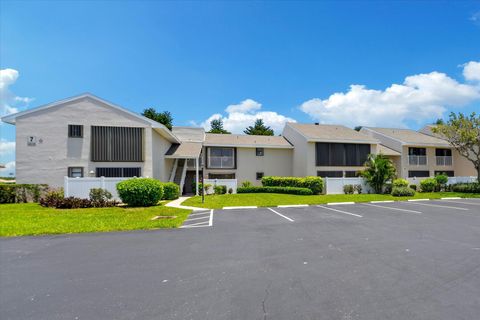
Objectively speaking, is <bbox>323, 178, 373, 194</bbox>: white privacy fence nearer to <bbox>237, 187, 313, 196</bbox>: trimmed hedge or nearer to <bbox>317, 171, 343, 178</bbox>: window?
<bbox>237, 187, 313, 196</bbox>: trimmed hedge

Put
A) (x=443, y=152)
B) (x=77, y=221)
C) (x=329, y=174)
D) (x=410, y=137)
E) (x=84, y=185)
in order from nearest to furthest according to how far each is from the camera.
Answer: (x=77, y=221) → (x=84, y=185) → (x=329, y=174) → (x=410, y=137) → (x=443, y=152)

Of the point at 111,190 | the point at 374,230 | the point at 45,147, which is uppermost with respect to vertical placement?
the point at 45,147

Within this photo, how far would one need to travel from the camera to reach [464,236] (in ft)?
25.5

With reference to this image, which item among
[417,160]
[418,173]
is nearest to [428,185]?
[418,173]

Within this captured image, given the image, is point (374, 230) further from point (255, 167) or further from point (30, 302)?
point (255, 167)

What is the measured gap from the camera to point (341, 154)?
83.6 ft

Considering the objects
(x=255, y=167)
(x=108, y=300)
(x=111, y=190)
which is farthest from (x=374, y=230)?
(x=255, y=167)

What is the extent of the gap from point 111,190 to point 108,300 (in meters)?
13.2

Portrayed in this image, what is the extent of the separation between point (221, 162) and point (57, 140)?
1398 centimetres

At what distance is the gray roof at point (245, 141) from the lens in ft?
84.2

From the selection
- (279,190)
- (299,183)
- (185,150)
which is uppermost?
(185,150)

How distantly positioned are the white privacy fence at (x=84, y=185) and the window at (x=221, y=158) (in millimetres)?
10990

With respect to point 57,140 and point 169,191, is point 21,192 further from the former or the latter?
point 169,191

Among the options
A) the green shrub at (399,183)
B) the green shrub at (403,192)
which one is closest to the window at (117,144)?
the green shrub at (403,192)
